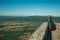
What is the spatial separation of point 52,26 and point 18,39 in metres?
41.0

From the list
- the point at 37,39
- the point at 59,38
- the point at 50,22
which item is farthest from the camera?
the point at 59,38

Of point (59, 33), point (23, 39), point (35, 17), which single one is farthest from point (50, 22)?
point (35, 17)

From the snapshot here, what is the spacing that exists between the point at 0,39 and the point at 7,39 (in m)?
2.22

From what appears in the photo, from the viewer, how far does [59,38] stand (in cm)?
734

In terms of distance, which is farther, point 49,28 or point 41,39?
point 49,28

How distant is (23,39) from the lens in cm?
4675

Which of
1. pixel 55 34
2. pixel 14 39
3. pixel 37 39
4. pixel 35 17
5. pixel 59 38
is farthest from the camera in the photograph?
pixel 35 17

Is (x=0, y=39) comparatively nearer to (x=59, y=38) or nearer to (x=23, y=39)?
(x=23, y=39)

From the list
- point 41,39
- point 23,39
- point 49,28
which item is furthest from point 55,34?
point 23,39

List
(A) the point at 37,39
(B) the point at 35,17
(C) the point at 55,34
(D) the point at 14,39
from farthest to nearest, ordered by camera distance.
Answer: (B) the point at 35,17 → (D) the point at 14,39 → (C) the point at 55,34 → (A) the point at 37,39

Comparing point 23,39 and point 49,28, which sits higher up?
point 49,28

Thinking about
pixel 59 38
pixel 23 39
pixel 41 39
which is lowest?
pixel 23 39

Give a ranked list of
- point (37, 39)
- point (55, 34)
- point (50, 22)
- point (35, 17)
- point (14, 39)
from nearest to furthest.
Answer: point (37, 39) → point (50, 22) → point (55, 34) → point (14, 39) → point (35, 17)

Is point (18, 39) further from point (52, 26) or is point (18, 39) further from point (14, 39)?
point (52, 26)
